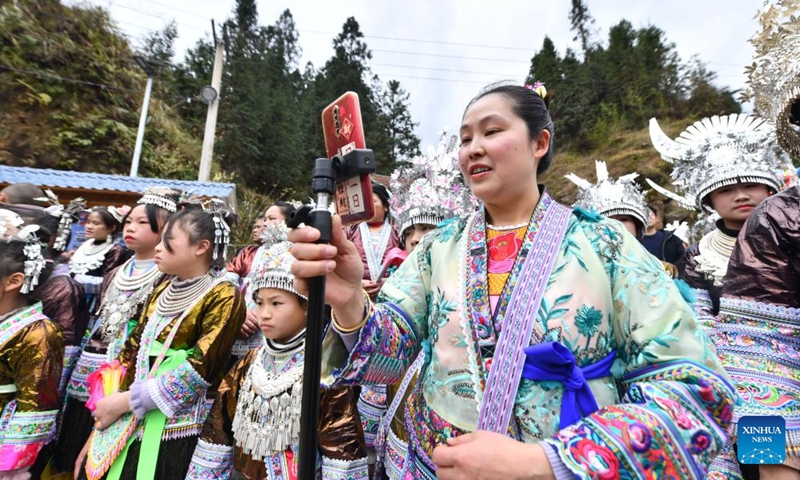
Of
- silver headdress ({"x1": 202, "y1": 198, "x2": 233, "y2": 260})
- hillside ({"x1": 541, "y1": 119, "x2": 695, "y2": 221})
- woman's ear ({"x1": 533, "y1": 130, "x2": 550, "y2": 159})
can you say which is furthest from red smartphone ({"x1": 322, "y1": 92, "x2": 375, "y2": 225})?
hillside ({"x1": 541, "y1": 119, "x2": 695, "y2": 221})

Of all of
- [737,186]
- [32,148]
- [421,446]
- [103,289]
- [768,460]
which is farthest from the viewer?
[32,148]

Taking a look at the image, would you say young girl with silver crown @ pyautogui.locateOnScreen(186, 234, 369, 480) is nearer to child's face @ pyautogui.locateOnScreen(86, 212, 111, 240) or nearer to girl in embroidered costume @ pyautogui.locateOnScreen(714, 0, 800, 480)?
girl in embroidered costume @ pyautogui.locateOnScreen(714, 0, 800, 480)

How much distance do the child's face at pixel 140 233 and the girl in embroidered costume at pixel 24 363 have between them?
1.85 feet

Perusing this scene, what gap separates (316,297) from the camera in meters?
1.09

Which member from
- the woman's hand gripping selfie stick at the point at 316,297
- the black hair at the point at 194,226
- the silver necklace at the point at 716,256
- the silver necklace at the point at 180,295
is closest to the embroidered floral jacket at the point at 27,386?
the silver necklace at the point at 180,295

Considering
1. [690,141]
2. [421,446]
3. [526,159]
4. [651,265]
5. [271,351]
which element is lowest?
[421,446]

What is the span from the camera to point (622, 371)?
1151 millimetres

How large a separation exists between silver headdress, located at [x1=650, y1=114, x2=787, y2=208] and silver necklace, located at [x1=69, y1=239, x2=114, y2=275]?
5.08 metres

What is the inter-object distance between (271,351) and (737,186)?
2.91 m

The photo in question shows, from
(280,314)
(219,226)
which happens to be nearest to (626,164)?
(219,226)

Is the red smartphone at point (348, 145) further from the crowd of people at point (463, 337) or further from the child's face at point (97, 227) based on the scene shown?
the child's face at point (97, 227)

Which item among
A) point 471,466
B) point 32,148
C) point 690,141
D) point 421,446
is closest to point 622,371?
point 471,466

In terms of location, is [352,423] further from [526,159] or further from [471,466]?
[526,159]

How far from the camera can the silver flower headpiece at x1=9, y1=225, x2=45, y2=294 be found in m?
2.80
